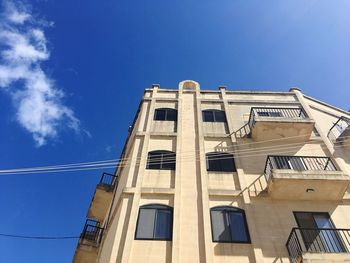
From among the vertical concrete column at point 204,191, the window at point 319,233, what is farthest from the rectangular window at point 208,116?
the window at point 319,233

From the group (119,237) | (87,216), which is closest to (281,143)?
(119,237)

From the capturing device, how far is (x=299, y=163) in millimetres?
13641

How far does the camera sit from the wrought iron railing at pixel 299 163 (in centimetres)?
1313

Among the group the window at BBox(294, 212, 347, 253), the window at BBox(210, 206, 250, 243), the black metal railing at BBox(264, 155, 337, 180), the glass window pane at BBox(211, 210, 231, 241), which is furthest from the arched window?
the window at BBox(294, 212, 347, 253)

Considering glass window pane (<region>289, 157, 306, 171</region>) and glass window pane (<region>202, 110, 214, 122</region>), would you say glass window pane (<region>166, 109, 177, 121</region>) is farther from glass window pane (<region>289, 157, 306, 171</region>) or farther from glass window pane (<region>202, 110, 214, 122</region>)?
glass window pane (<region>289, 157, 306, 171</region>)

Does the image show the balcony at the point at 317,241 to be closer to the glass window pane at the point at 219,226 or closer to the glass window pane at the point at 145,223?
the glass window pane at the point at 219,226

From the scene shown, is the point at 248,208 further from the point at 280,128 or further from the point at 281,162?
the point at 280,128

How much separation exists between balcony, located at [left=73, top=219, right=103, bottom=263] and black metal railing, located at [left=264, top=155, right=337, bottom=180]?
30.1 feet

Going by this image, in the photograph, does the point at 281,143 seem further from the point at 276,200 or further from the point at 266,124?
the point at 276,200

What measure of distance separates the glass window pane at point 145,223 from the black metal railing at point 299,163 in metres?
5.55

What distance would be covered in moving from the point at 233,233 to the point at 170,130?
6.87 meters

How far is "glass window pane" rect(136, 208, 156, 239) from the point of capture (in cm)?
1085

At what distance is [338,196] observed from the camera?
12102mm

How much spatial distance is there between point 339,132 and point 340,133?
0.12 meters
